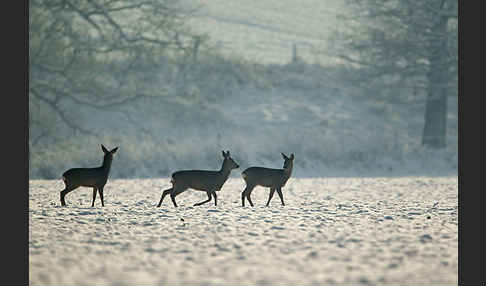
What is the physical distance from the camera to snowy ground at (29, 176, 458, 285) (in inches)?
206

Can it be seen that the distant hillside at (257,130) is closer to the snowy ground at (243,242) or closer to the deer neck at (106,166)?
the snowy ground at (243,242)

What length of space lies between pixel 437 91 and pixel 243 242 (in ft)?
68.0

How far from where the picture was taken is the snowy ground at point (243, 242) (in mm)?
5223

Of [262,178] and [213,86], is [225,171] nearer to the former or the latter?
[262,178]

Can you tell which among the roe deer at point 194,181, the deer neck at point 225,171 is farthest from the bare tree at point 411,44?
the roe deer at point 194,181

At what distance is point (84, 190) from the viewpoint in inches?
522

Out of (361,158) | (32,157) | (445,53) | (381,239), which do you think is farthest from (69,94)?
(381,239)

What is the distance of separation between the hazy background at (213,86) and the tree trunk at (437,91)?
0.05 metres

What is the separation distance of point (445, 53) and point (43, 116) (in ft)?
61.7

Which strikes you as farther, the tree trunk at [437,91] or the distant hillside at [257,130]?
the tree trunk at [437,91]

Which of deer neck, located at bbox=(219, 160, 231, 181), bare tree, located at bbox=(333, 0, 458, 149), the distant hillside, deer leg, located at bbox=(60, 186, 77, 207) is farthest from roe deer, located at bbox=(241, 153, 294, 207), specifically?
bare tree, located at bbox=(333, 0, 458, 149)

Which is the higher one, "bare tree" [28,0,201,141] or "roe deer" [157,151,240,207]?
"bare tree" [28,0,201,141]

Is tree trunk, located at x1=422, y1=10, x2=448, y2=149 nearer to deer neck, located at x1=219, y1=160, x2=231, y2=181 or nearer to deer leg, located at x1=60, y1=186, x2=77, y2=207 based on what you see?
deer neck, located at x1=219, y1=160, x2=231, y2=181

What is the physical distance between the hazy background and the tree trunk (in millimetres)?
53
